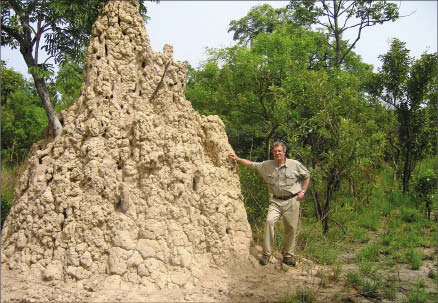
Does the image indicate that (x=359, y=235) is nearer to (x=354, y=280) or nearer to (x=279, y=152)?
(x=354, y=280)

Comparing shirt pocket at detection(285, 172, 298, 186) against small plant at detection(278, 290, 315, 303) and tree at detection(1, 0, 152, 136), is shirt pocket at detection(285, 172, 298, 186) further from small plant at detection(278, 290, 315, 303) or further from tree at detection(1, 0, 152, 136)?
tree at detection(1, 0, 152, 136)

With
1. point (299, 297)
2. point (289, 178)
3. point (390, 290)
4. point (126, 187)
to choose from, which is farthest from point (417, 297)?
point (126, 187)

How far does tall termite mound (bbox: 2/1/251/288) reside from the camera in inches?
144

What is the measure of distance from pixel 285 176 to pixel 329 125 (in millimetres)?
2748

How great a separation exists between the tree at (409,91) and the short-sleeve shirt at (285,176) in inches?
268

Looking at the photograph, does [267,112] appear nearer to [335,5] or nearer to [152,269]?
[335,5]

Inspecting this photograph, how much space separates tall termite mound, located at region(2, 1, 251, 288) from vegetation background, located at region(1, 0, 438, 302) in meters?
1.00

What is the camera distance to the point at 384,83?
10.3m

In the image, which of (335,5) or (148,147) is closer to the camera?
(148,147)

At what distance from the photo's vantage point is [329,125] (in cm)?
676

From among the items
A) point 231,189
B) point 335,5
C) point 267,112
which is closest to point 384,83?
point 267,112

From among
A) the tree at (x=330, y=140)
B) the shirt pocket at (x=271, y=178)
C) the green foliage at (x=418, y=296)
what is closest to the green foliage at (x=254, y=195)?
the tree at (x=330, y=140)

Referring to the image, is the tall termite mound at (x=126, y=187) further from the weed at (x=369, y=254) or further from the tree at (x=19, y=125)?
the tree at (x=19, y=125)

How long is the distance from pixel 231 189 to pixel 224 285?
1229 mm
